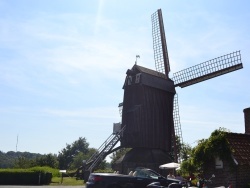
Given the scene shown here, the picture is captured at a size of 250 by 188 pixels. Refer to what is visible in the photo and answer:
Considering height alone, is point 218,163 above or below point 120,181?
above

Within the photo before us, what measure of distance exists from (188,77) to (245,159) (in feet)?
57.4

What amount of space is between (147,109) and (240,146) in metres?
14.6

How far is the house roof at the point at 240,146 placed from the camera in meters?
20.1

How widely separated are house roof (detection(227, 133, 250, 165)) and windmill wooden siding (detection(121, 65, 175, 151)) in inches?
531

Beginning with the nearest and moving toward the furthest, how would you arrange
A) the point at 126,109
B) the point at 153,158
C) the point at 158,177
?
the point at 158,177
the point at 153,158
the point at 126,109

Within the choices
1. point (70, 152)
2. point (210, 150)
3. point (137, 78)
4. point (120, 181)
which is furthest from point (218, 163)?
point (70, 152)

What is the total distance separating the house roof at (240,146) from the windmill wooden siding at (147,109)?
13.5 meters

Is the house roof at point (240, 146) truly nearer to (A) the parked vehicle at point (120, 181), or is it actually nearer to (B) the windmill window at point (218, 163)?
(B) the windmill window at point (218, 163)

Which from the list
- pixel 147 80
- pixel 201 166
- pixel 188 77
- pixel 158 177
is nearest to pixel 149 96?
pixel 147 80

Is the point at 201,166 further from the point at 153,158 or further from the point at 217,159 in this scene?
the point at 153,158

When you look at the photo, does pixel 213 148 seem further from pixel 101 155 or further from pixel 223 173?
pixel 101 155

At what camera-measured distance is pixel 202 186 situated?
16422mm

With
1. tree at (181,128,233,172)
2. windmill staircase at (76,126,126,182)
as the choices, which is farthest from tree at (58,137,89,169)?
tree at (181,128,233,172)

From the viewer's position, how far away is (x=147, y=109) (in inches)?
1374
